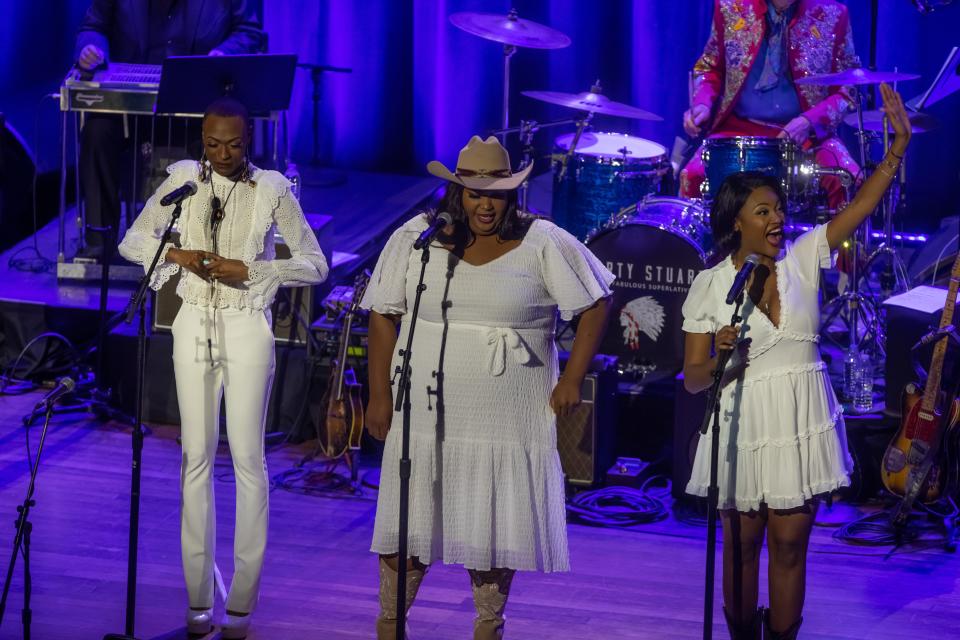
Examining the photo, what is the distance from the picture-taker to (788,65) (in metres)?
8.48

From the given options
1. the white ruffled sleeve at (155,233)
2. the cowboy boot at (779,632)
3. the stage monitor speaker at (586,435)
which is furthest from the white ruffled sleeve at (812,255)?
the stage monitor speaker at (586,435)

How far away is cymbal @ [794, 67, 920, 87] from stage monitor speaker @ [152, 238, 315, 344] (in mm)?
2972

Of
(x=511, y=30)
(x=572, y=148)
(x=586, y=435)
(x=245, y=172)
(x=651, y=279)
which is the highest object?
(x=511, y=30)

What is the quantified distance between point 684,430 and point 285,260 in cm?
262

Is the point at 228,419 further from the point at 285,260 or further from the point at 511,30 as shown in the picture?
the point at 511,30

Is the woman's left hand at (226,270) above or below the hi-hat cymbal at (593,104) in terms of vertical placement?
below

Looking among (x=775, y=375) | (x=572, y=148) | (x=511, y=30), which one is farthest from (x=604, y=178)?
(x=775, y=375)

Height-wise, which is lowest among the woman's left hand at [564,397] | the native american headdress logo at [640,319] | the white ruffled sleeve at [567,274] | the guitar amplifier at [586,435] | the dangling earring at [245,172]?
the guitar amplifier at [586,435]

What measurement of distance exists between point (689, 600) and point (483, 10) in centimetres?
616

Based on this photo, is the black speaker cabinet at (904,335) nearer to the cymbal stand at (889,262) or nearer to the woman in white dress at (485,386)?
the cymbal stand at (889,262)

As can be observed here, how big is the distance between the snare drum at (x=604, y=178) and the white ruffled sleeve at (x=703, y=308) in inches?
161

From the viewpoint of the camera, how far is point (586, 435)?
725cm

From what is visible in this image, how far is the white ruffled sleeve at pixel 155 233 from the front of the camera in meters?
5.16

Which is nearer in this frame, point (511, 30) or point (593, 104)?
point (593, 104)
